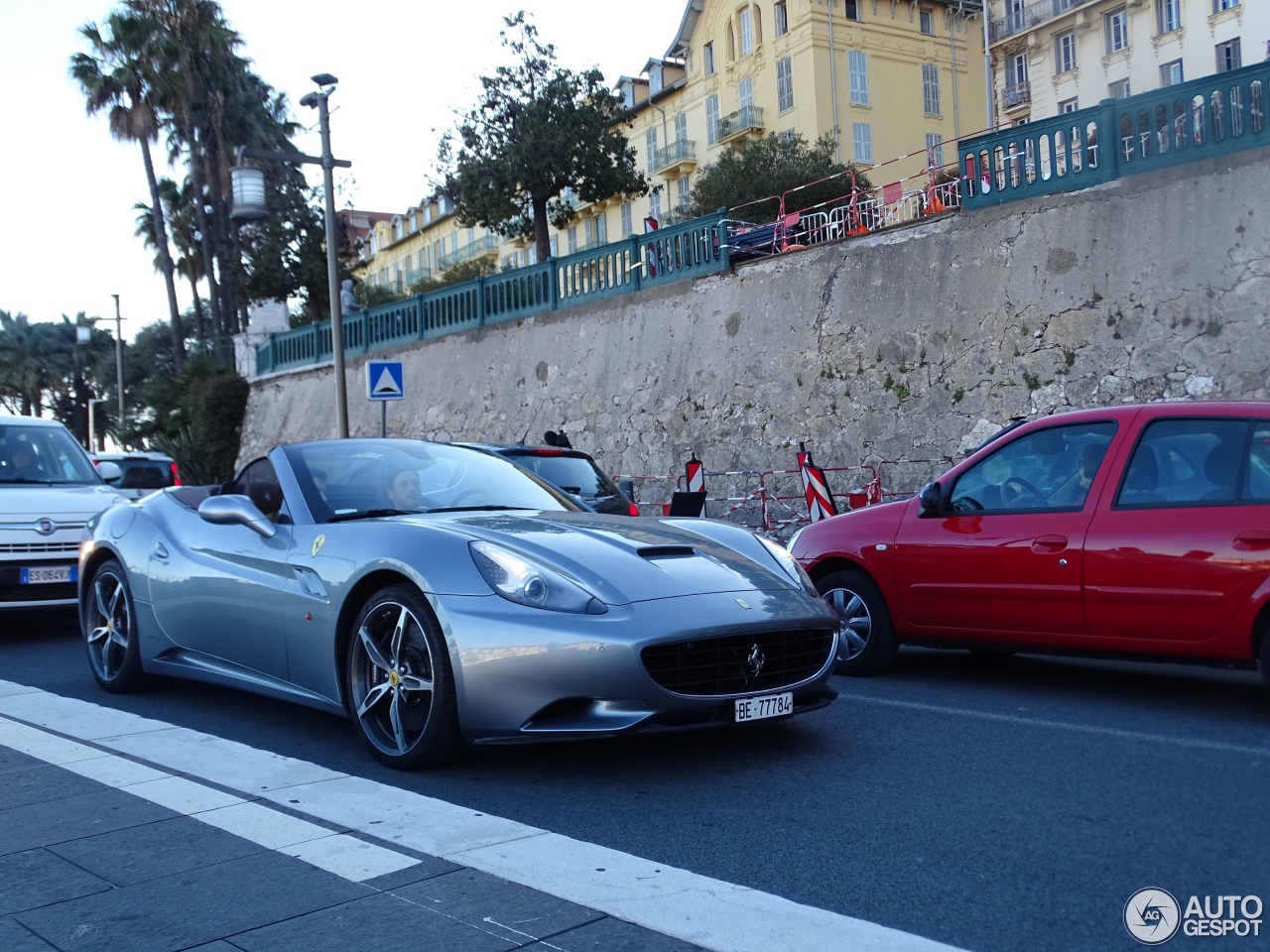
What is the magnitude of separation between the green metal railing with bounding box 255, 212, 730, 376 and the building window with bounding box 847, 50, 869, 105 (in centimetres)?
2389

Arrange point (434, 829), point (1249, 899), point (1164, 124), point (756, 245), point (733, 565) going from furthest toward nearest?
point (756, 245) < point (1164, 124) < point (733, 565) < point (434, 829) < point (1249, 899)

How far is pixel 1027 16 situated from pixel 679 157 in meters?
14.2

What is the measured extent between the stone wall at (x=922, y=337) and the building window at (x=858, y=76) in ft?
85.4

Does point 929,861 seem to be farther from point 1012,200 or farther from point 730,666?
point 1012,200

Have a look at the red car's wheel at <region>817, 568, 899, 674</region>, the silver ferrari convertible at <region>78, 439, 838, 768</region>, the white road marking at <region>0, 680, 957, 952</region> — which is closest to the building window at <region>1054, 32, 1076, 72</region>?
the red car's wheel at <region>817, 568, 899, 674</region>

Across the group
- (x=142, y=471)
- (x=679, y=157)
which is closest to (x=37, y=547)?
(x=142, y=471)

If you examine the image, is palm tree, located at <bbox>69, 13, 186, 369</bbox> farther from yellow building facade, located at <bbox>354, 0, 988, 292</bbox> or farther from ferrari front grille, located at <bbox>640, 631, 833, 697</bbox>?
ferrari front grille, located at <bbox>640, 631, 833, 697</bbox>

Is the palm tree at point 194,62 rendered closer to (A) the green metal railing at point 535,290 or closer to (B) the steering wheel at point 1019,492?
(A) the green metal railing at point 535,290

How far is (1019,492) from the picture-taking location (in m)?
6.59

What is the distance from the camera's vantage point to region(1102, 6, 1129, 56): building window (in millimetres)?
41594

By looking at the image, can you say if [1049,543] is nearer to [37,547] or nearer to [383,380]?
[37,547]

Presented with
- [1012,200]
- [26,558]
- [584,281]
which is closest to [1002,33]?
[584,281]

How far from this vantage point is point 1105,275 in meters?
13.6

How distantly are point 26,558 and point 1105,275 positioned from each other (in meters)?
11.2
